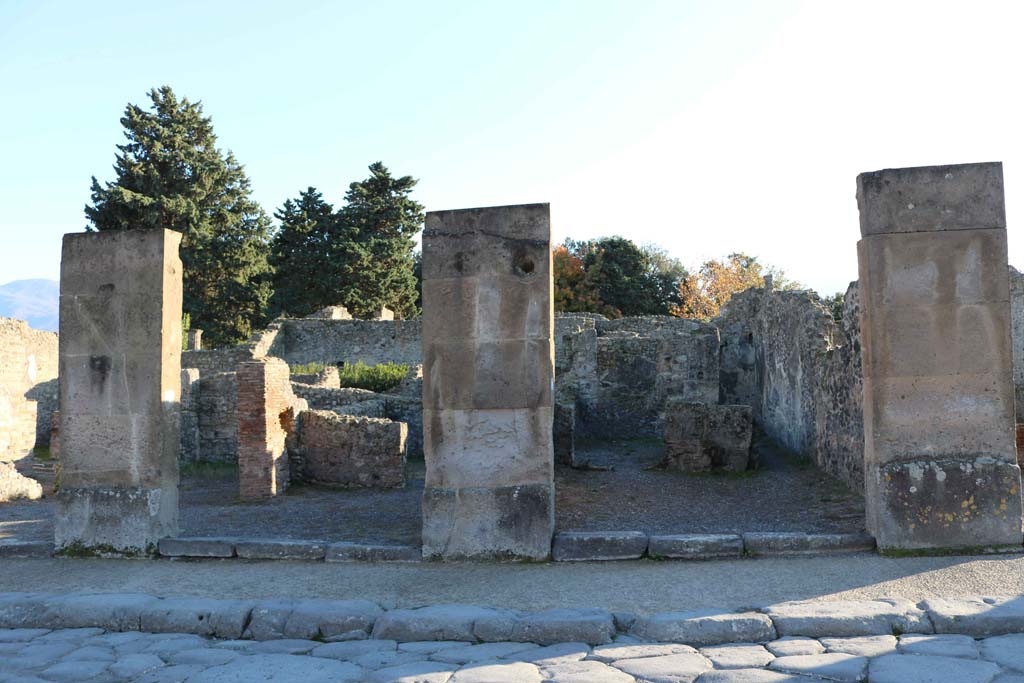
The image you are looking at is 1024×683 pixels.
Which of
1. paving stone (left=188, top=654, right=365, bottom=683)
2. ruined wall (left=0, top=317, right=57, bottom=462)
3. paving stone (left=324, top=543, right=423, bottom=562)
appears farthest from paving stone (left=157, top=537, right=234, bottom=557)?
ruined wall (left=0, top=317, right=57, bottom=462)

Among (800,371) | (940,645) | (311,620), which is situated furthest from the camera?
(800,371)

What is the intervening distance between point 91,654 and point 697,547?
3.89 metres

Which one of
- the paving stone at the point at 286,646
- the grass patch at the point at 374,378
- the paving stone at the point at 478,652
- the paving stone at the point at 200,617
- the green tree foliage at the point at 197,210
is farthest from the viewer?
the green tree foliage at the point at 197,210

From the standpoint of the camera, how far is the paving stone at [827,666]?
3.84m

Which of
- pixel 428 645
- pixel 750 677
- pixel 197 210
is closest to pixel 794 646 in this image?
pixel 750 677

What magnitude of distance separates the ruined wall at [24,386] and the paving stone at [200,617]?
35.3 feet

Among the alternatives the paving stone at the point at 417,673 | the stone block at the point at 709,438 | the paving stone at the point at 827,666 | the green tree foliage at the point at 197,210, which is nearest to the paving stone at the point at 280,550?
the paving stone at the point at 417,673

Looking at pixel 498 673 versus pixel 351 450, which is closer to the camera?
pixel 498 673

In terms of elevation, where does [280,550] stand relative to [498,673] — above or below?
above

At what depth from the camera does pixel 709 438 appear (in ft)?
37.6

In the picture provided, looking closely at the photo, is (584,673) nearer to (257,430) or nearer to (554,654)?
(554,654)

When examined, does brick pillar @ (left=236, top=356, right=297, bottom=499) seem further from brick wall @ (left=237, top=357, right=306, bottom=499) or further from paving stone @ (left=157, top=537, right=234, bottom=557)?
paving stone @ (left=157, top=537, right=234, bottom=557)

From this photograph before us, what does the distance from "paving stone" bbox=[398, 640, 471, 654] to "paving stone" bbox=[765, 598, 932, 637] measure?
177cm

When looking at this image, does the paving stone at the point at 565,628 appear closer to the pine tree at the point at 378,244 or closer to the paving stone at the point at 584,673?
the paving stone at the point at 584,673
